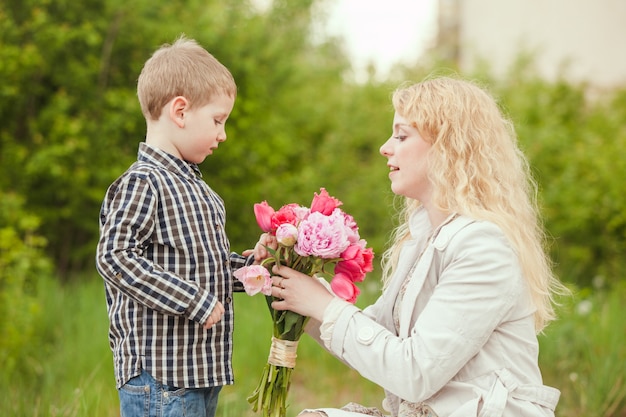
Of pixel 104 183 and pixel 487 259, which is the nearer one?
pixel 487 259

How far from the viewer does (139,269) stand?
2361 millimetres

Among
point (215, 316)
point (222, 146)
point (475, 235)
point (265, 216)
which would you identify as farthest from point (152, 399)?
point (222, 146)

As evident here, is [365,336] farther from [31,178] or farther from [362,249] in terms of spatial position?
[31,178]

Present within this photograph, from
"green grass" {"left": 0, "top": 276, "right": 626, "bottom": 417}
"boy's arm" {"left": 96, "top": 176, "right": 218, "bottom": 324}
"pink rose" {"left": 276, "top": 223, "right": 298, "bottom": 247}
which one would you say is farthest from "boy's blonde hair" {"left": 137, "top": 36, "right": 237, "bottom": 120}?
"green grass" {"left": 0, "top": 276, "right": 626, "bottom": 417}

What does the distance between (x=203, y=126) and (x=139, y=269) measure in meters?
0.52

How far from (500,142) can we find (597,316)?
299 centimetres

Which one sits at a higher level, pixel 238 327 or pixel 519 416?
pixel 519 416

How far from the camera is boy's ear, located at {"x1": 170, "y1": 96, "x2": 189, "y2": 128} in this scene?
8.29 ft

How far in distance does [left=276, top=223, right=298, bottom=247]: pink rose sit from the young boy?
212 millimetres

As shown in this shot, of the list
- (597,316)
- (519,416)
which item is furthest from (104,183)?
(519,416)

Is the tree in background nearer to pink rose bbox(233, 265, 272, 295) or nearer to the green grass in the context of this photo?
the green grass

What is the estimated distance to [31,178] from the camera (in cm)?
696

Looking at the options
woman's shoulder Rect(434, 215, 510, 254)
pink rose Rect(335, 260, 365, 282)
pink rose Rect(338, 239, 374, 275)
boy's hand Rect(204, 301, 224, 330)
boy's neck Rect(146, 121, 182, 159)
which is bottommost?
boy's hand Rect(204, 301, 224, 330)

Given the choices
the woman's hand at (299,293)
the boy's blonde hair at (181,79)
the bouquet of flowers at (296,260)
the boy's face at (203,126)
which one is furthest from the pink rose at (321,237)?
the boy's blonde hair at (181,79)
